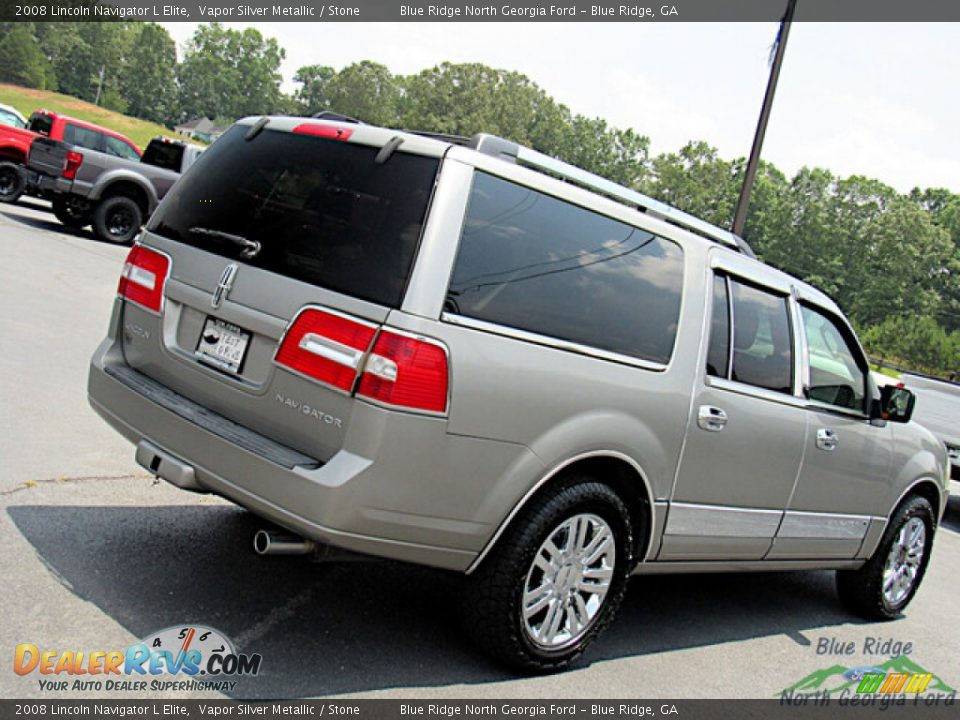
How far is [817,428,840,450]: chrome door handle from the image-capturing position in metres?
5.04

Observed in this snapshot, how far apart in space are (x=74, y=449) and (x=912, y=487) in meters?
5.01

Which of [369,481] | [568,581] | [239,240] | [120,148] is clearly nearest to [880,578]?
[568,581]

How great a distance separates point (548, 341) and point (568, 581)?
3.31ft

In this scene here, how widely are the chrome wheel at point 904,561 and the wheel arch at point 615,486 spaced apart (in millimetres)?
2426

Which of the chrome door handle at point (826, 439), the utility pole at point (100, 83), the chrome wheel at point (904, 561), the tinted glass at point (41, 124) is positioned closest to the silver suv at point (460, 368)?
the chrome door handle at point (826, 439)

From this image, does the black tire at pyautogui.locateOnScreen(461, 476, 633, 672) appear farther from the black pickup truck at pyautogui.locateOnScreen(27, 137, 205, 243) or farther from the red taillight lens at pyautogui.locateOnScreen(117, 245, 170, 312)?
the black pickup truck at pyautogui.locateOnScreen(27, 137, 205, 243)

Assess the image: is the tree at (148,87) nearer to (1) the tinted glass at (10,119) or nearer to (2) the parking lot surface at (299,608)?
(1) the tinted glass at (10,119)

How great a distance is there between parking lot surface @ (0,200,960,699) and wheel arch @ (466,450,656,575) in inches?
21.7

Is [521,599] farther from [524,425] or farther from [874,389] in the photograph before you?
[874,389]

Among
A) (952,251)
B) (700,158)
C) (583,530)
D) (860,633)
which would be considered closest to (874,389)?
(860,633)

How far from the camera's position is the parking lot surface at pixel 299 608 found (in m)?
3.63

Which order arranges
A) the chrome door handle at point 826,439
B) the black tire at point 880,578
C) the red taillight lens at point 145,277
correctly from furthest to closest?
the black tire at point 880,578 < the chrome door handle at point 826,439 < the red taillight lens at point 145,277

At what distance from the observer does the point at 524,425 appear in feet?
11.6

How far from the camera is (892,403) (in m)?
5.45
